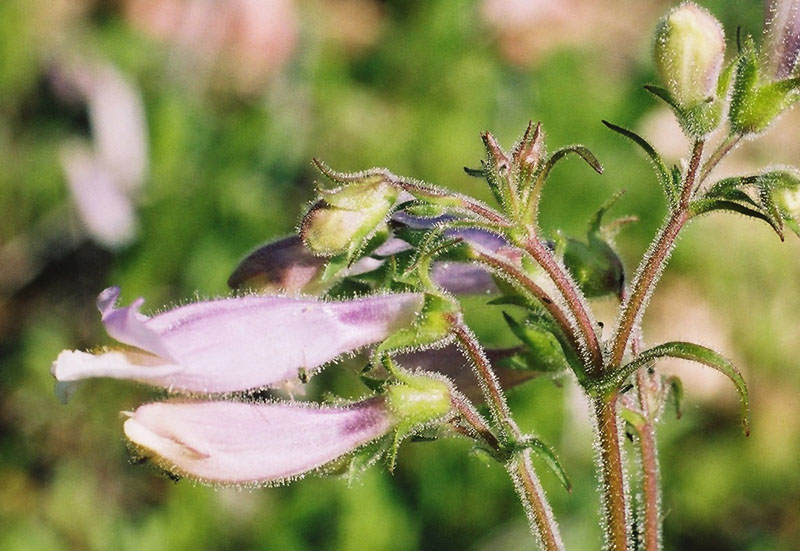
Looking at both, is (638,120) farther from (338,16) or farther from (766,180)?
(766,180)

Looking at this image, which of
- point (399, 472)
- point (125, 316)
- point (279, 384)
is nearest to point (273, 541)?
point (399, 472)

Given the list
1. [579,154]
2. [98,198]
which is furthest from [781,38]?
[98,198]

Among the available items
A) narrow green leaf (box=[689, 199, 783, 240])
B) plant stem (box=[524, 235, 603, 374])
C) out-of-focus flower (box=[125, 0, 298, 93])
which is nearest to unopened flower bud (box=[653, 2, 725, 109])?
narrow green leaf (box=[689, 199, 783, 240])

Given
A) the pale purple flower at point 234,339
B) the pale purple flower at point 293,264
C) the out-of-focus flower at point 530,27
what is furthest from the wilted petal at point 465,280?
the out-of-focus flower at point 530,27

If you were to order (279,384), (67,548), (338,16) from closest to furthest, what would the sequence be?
(279,384), (67,548), (338,16)

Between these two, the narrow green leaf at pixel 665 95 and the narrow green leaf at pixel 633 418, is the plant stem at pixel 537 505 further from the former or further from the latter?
the narrow green leaf at pixel 665 95

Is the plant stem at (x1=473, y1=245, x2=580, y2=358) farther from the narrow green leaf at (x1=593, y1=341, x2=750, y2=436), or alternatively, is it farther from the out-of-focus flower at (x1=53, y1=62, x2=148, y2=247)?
the out-of-focus flower at (x1=53, y1=62, x2=148, y2=247)

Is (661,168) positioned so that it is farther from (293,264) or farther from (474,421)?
(293,264)
